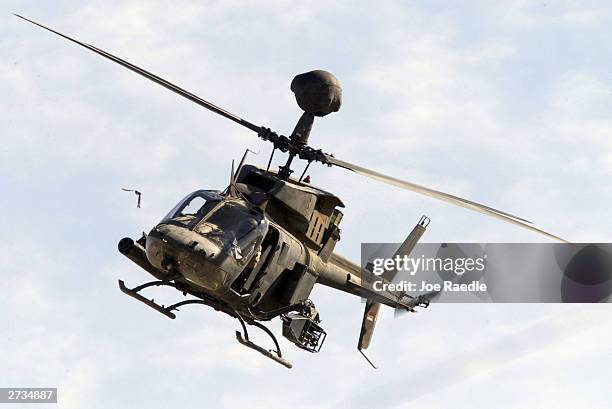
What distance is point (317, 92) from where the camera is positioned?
21609 millimetres

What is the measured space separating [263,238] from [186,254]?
222 centimetres

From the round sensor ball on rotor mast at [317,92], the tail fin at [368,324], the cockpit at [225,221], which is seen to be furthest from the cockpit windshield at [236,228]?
the tail fin at [368,324]

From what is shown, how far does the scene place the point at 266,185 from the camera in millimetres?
22438

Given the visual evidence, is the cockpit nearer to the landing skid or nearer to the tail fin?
the landing skid

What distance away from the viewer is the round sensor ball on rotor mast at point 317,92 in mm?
21641

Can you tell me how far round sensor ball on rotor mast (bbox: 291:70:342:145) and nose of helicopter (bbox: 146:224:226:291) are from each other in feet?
13.8

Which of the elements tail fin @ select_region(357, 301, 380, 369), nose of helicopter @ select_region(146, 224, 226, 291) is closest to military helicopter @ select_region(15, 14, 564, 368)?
nose of helicopter @ select_region(146, 224, 226, 291)

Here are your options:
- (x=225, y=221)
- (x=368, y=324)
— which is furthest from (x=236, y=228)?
(x=368, y=324)

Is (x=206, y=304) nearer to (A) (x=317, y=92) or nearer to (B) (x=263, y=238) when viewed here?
(B) (x=263, y=238)

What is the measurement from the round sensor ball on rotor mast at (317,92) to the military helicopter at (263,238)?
2cm

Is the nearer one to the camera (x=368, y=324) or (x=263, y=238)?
(x=263, y=238)

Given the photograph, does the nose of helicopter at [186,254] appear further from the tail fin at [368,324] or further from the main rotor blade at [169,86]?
the tail fin at [368,324]

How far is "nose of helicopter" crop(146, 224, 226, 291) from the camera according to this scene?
19219 mm

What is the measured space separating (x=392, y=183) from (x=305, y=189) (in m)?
2.60
